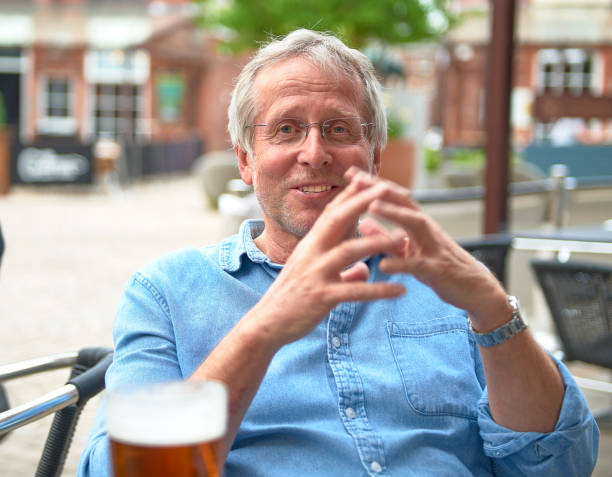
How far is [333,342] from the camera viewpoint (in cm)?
182

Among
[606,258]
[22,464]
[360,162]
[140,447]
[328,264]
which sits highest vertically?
[360,162]

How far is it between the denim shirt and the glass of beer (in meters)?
0.69

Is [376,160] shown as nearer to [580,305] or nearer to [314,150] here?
[314,150]

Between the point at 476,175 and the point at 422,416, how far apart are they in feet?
33.7

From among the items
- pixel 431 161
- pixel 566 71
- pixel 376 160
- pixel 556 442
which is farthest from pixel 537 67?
pixel 556 442

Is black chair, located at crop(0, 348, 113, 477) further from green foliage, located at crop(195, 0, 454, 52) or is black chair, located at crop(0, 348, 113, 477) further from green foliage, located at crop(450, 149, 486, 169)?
green foliage, located at crop(450, 149, 486, 169)

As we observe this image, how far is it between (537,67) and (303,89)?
96.3 feet

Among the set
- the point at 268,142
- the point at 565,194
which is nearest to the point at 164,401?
the point at 268,142

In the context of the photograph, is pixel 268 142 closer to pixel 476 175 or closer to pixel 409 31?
pixel 476 175

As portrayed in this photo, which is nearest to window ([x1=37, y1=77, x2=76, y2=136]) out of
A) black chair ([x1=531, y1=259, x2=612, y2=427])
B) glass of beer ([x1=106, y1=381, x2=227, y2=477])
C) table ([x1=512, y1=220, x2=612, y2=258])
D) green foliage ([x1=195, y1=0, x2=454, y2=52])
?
green foliage ([x1=195, y1=0, x2=454, y2=52])

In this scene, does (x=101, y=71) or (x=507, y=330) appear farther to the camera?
(x=101, y=71)

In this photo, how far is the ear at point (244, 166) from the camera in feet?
6.89

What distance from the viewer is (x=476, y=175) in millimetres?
11773

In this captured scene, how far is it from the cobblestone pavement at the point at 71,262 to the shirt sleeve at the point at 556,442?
3.36 ft
